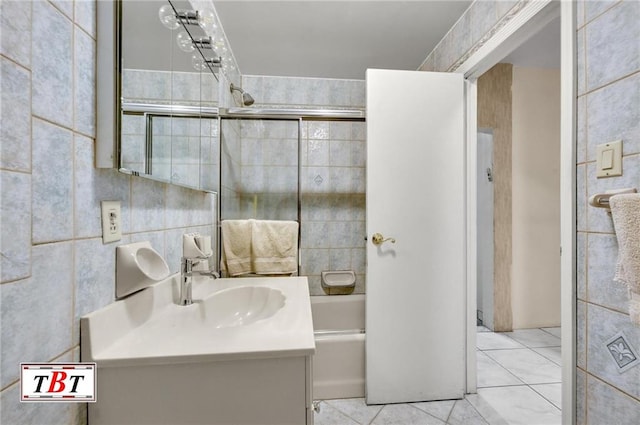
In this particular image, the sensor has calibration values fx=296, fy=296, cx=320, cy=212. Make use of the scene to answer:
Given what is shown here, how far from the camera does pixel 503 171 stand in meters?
2.84

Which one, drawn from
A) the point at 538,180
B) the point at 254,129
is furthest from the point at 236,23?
the point at 538,180

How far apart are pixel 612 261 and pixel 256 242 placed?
169 cm

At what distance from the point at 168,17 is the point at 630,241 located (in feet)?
5.39

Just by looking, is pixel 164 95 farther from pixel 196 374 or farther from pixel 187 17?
pixel 196 374

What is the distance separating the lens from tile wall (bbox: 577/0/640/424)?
0.91 meters

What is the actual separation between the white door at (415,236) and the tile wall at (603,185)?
0.77 meters

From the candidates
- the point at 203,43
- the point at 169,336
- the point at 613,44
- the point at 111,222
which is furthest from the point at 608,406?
the point at 203,43

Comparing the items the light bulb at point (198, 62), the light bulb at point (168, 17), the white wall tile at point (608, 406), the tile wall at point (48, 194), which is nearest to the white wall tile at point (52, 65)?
the tile wall at point (48, 194)

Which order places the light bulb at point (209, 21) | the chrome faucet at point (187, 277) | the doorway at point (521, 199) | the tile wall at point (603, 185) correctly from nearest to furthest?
the tile wall at point (603, 185) → the chrome faucet at point (187, 277) → the light bulb at point (209, 21) → the doorway at point (521, 199)

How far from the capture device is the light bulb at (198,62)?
136 cm

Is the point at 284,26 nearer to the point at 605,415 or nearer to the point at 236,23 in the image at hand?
the point at 236,23

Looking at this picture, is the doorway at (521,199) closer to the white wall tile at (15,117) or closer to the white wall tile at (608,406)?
the white wall tile at (608,406)

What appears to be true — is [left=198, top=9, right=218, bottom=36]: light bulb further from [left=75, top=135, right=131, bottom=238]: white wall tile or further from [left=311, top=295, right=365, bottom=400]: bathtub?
[left=311, top=295, right=365, bottom=400]: bathtub

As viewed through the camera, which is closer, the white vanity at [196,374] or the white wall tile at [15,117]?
the white wall tile at [15,117]
